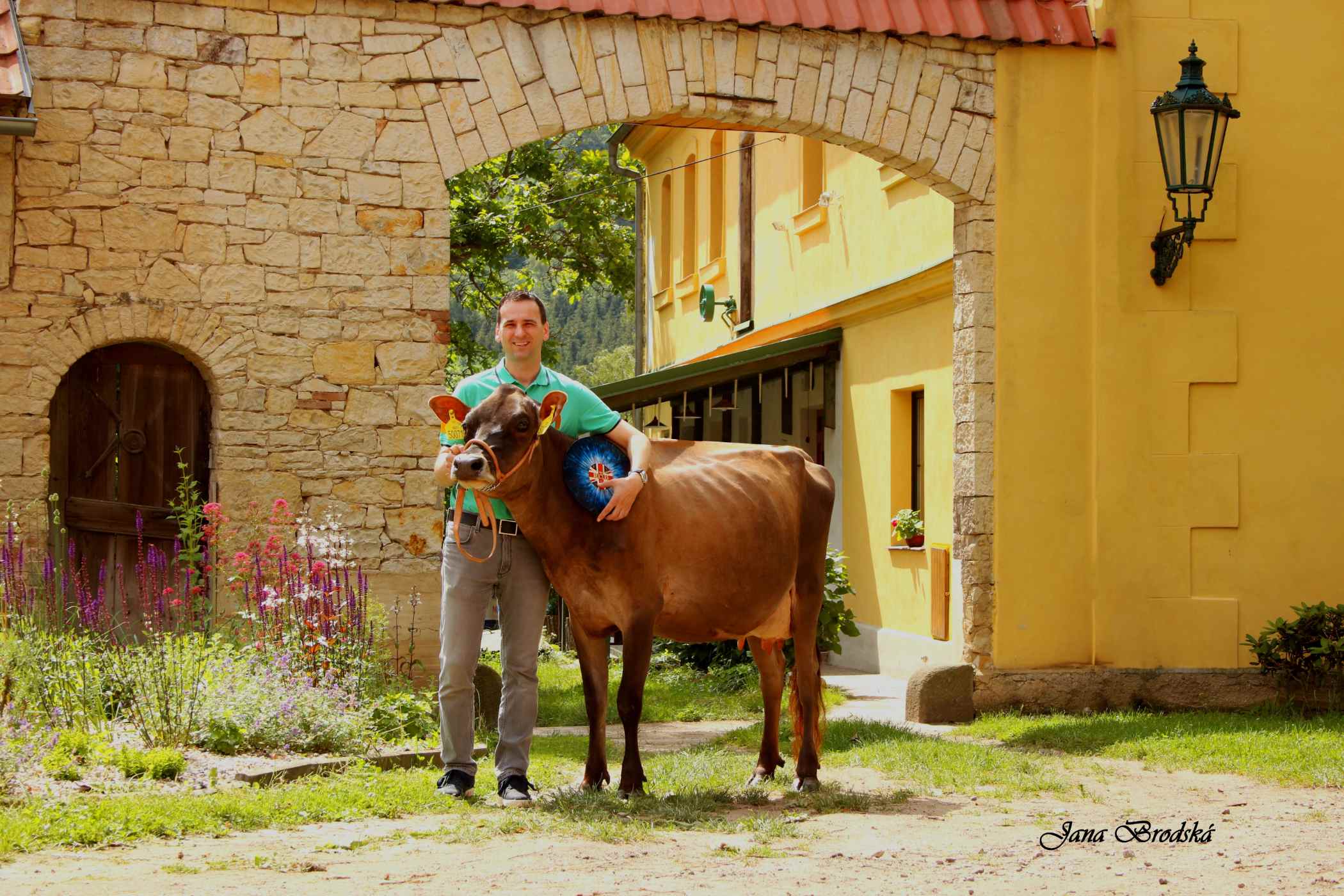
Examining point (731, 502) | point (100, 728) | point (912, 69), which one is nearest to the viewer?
point (731, 502)

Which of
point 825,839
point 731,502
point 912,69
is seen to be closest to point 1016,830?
point 825,839

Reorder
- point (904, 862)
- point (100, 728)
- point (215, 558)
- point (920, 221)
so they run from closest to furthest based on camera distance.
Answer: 1. point (904, 862)
2. point (100, 728)
3. point (215, 558)
4. point (920, 221)

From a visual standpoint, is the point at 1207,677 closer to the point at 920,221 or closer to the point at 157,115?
the point at 920,221

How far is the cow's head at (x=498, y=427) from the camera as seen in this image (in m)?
6.04

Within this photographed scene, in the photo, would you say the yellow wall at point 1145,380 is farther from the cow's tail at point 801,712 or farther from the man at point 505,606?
the man at point 505,606

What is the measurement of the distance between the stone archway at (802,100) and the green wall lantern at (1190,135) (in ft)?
3.82

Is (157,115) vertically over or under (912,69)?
under

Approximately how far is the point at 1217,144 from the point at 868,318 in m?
5.42

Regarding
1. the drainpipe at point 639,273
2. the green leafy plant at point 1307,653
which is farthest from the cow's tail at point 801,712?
the drainpipe at point 639,273

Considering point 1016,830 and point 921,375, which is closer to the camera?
point 1016,830

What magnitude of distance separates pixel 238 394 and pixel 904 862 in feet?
18.0

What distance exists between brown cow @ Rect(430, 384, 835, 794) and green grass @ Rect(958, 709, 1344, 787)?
2.37 m

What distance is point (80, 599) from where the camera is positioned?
27.3 ft

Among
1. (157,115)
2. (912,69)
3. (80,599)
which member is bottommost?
(80,599)
